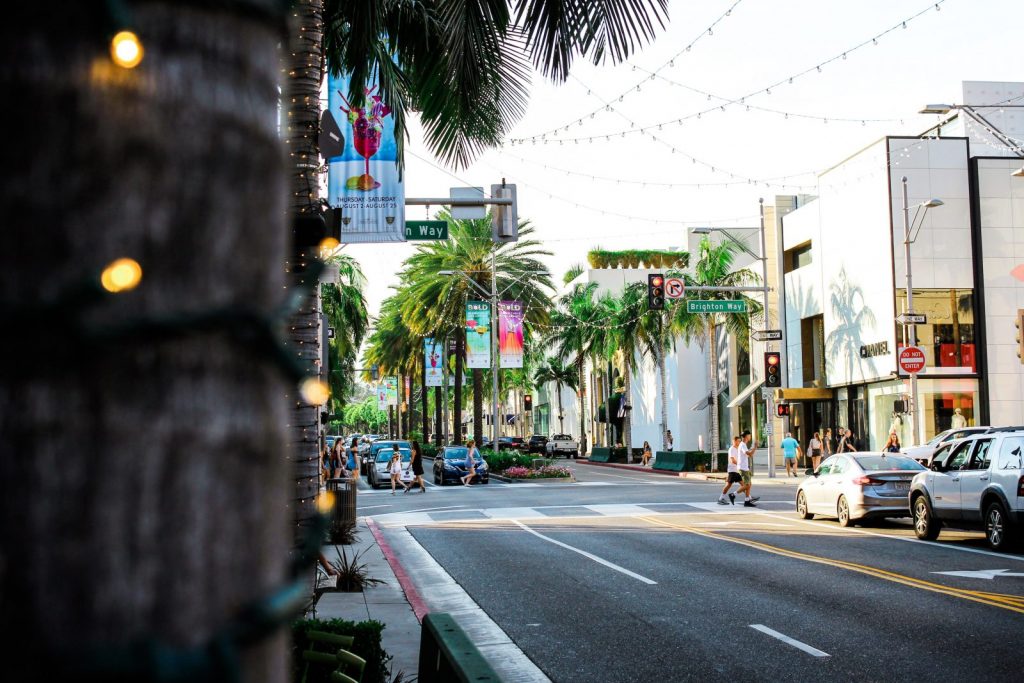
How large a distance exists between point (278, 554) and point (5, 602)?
1.04ft

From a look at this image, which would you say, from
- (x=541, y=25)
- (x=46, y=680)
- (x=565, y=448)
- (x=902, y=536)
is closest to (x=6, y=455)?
(x=46, y=680)

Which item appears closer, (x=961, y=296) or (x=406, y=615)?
(x=406, y=615)

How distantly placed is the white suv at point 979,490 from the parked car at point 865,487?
188cm

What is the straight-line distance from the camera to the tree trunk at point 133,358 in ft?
3.69

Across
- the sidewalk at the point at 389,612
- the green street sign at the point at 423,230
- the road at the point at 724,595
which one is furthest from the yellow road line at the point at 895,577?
the green street sign at the point at 423,230

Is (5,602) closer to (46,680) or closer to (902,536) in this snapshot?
(46,680)

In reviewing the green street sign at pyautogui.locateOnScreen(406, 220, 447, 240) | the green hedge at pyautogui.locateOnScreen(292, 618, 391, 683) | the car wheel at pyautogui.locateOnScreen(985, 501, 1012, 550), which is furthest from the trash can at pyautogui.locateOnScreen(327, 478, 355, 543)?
the green hedge at pyautogui.locateOnScreen(292, 618, 391, 683)

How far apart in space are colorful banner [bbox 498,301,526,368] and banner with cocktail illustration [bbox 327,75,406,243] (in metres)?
26.2

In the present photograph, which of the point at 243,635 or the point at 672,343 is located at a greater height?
the point at 672,343

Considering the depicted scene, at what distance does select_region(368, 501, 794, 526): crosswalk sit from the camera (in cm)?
2652

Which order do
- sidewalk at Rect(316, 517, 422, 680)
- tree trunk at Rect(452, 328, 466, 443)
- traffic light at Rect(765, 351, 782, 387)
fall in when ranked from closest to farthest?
sidewalk at Rect(316, 517, 422, 680), traffic light at Rect(765, 351, 782, 387), tree trunk at Rect(452, 328, 466, 443)

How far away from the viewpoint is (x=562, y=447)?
80812mm

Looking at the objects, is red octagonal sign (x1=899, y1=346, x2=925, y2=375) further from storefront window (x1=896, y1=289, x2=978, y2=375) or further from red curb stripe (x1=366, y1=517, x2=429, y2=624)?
red curb stripe (x1=366, y1=517, x2=429, y2=624)

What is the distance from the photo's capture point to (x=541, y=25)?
10.9m
